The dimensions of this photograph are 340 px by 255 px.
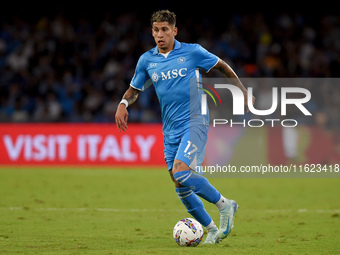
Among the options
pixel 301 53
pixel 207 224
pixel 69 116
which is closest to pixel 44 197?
pixel 207 224

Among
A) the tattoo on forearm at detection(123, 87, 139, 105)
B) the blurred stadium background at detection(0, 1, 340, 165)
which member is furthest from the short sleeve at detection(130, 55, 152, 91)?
the blurred stadium background at detection(0, 1, 340, 165)

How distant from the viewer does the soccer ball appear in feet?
20.2

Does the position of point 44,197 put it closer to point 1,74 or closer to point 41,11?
point 1,74

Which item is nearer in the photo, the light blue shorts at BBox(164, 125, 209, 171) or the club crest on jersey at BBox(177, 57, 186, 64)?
the light blue shorts at BBox(164, 125, 209, 171)

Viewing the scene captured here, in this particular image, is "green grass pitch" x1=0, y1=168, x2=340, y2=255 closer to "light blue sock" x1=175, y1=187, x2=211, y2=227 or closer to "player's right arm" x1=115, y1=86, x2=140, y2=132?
"light blue sock" x1=175, y1=187, x2=211, y2=227

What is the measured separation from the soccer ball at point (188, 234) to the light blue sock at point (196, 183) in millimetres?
353

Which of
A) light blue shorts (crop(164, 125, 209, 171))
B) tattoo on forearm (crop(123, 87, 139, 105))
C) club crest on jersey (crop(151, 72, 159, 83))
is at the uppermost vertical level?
club crest on jersey (crop(151, 72, 159, 83))

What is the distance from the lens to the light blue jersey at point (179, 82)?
6.34 m

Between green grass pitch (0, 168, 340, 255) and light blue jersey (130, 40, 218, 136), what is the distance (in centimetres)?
136

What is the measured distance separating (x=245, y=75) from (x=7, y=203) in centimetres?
1054

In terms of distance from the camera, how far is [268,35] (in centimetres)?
2009

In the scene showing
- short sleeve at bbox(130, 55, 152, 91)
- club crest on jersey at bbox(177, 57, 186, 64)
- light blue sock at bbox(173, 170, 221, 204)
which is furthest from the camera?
short sleeve at bbox(130, 55, 152, 91)

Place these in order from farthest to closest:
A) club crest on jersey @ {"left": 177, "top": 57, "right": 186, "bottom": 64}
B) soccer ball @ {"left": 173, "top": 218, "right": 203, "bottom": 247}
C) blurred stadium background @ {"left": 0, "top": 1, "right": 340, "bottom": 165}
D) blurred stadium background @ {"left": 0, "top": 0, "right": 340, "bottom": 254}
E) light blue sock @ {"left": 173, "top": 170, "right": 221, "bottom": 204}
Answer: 1. blurred stadium background @ {"left": 0, "top": 1, "right": 340, "bottom": 165}
2. blurred stadium background @ {"left": 0, "top": 0, "right": 340, "bottom": 254}
3. club crest on jersey @ {"left": 177, "top": 57, "right": 186, "bottom": 64}
4. soccer ball @ {"left": 173, "top": 218, "right": 203, "bottom": 247}
5. light blue sock @ {"left": 173, "top": 170, "right": 221, "bottom": 204}

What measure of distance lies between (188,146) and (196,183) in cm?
40
